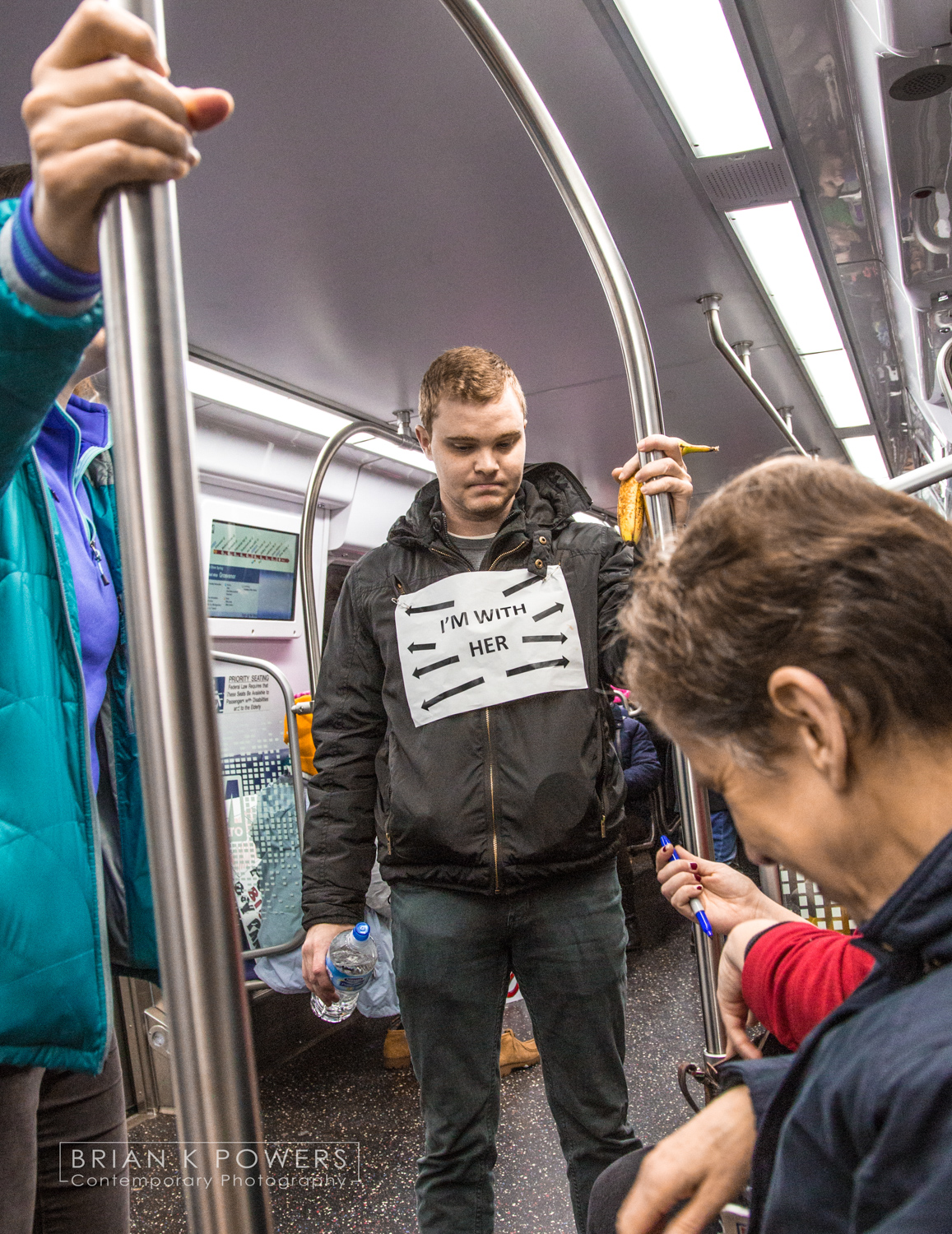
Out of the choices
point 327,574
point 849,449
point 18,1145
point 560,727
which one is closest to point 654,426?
point 560,727

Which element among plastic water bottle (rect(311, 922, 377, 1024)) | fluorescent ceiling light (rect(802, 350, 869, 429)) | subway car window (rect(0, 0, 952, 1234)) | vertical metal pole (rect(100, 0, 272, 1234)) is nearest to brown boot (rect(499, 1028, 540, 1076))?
subway car window (rect(0, 0, 952, 1234))

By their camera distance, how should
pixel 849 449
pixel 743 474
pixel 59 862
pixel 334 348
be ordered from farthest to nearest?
1. pixel 849 449
2. pixel 334 348
3. pixel 59 862
4. pixel 743 474

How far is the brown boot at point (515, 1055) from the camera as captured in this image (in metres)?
3.18

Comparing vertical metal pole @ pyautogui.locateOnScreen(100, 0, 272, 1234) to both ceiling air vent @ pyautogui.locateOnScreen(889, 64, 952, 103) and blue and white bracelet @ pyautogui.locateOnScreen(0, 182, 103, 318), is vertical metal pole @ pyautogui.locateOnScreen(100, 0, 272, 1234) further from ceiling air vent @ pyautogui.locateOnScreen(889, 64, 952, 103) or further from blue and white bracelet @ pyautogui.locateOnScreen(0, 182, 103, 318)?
ceiling air vent @ pyautogui.locateOnScreen(889, 64, 952, 103)

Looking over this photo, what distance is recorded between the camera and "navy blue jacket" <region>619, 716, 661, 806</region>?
14.8 feet

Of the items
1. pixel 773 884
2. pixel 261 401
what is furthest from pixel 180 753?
pixel 261 401

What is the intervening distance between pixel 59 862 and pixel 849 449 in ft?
23.4

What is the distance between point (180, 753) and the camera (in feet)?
1.45

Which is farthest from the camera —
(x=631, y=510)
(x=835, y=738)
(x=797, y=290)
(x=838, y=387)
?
(x=838, y=387)

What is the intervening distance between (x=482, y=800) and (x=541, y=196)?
1.92 m

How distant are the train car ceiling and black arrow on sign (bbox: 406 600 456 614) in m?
0.59

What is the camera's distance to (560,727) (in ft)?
5.50

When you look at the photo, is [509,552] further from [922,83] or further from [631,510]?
[922,83]

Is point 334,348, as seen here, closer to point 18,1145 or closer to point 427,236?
point 427,236
